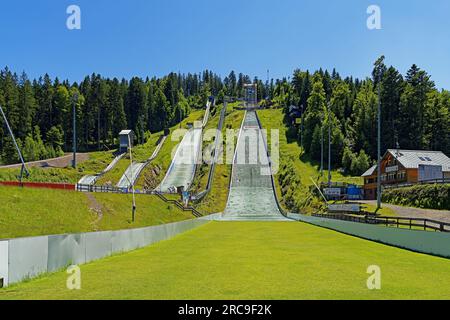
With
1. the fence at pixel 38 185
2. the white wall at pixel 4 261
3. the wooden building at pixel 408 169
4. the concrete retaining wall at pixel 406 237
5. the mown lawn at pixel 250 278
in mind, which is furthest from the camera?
the wooden building at pixel 408 169

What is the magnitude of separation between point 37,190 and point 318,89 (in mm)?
109546

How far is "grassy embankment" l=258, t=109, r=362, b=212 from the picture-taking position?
7969 cm

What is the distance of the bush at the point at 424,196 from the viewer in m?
50.1

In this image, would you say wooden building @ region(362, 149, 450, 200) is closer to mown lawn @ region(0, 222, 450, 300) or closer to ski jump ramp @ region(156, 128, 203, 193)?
ski jump ramp @ region(156, 128, 203, 193)

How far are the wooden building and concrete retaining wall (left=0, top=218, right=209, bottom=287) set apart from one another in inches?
2095

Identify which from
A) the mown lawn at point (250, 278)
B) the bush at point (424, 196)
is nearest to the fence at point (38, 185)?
the mown lawn at point (250, 278)

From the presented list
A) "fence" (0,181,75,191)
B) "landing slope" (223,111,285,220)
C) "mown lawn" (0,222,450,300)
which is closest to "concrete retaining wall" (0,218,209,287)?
"mown lawn" (0,222,450,300)

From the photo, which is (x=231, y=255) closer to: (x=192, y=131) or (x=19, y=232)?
(x=19, y=232)

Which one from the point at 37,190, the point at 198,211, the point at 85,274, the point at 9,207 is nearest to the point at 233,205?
the point at 198,211

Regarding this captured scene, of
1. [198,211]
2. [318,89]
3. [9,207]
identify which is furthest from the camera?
[318,89]

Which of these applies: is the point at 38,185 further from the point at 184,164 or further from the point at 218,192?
the point at 184,164

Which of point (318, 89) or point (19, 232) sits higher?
point (318, 89)

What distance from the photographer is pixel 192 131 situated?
15738 cm

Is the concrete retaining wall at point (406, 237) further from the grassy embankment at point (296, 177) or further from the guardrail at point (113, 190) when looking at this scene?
the grassy embankment at point (296, 177)
